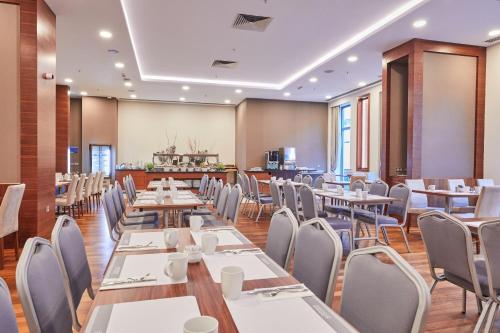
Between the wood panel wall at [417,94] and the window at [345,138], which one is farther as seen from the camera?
the window at [345,138]

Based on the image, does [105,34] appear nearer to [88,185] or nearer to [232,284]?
[88,185]

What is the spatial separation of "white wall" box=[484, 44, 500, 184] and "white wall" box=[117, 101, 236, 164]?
8.64 metres

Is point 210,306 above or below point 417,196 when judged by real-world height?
above

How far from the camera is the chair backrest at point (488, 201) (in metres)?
4.25

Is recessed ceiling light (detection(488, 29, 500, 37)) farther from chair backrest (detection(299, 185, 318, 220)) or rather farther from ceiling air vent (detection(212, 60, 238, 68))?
ceiling air vent (detection(212, 60, 238, 68))

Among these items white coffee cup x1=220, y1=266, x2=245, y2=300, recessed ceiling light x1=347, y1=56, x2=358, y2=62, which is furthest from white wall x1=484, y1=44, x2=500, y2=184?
white coffee cup x1=220, y1=266, x2=245, y2=300

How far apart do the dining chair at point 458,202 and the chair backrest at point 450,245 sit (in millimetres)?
3592

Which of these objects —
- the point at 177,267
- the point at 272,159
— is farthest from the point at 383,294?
the point at 272,159

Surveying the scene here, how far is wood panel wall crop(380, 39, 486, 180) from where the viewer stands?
5969 mm

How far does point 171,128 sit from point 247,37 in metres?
7.03

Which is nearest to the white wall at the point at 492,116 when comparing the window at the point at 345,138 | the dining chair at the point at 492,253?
the window at the point at 345,138

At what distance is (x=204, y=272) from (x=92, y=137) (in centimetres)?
1139

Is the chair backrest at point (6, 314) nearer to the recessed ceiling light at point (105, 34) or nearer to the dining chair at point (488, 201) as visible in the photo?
the dining chair at point (488, 201)

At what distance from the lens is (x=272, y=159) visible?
1124 cm
